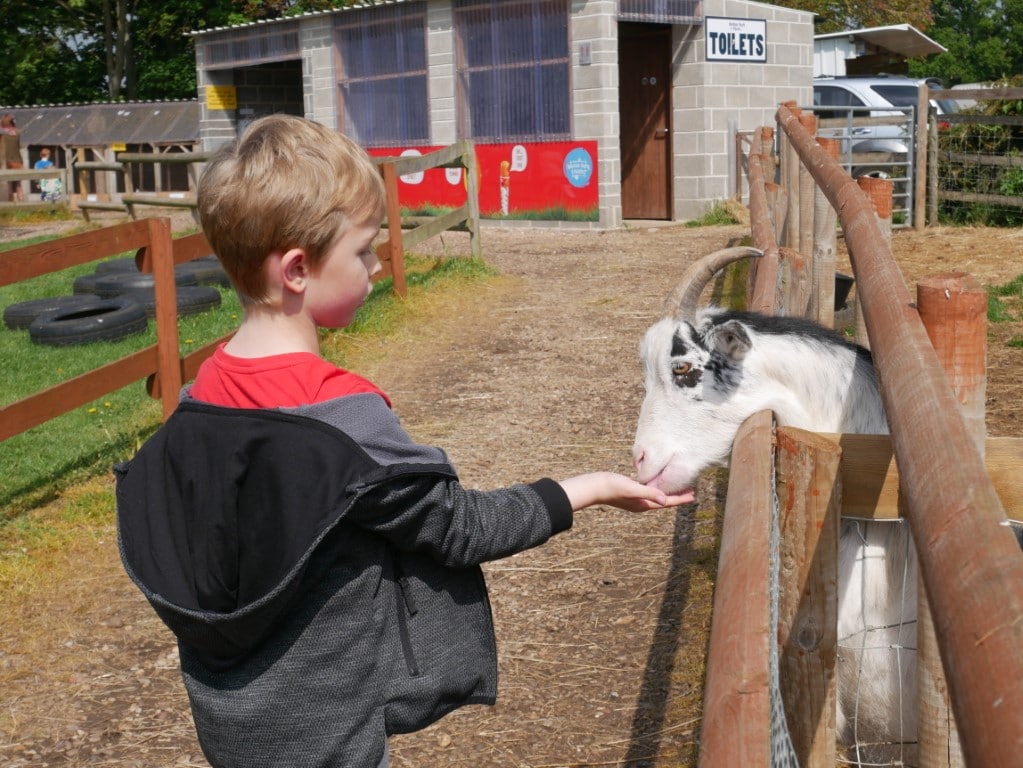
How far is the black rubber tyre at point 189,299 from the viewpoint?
10.5 metres

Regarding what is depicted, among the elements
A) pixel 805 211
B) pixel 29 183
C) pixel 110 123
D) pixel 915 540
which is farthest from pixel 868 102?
pixel 915 540

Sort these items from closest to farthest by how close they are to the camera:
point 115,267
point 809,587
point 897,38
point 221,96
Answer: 1. point 809,587
2. point 115,267
3. point 221,96
4. point 897,38

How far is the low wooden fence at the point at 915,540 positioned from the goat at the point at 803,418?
1.15 ft

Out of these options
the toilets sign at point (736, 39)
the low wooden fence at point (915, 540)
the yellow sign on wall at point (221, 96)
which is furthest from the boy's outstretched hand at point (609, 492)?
the yellow sign on wall at point (221, 96)

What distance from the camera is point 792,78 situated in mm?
18047

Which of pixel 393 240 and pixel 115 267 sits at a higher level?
pixel 393 240

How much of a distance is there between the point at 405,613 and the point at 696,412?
54.4 inches

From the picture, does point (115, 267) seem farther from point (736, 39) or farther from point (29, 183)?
point (29, 183)

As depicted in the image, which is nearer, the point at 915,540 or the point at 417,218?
the point at 915,540

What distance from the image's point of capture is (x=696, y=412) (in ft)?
10.3

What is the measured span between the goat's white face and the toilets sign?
14.4 m

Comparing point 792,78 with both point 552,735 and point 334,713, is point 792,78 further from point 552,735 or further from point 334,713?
point 334,713

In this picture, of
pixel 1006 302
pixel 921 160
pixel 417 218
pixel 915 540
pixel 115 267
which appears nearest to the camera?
pixel 915 540

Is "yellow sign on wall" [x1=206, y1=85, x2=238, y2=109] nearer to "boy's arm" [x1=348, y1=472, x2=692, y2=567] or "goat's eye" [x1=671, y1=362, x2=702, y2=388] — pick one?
"goat's eye" [x1=671, y1=362, x2=702, y2=388]
